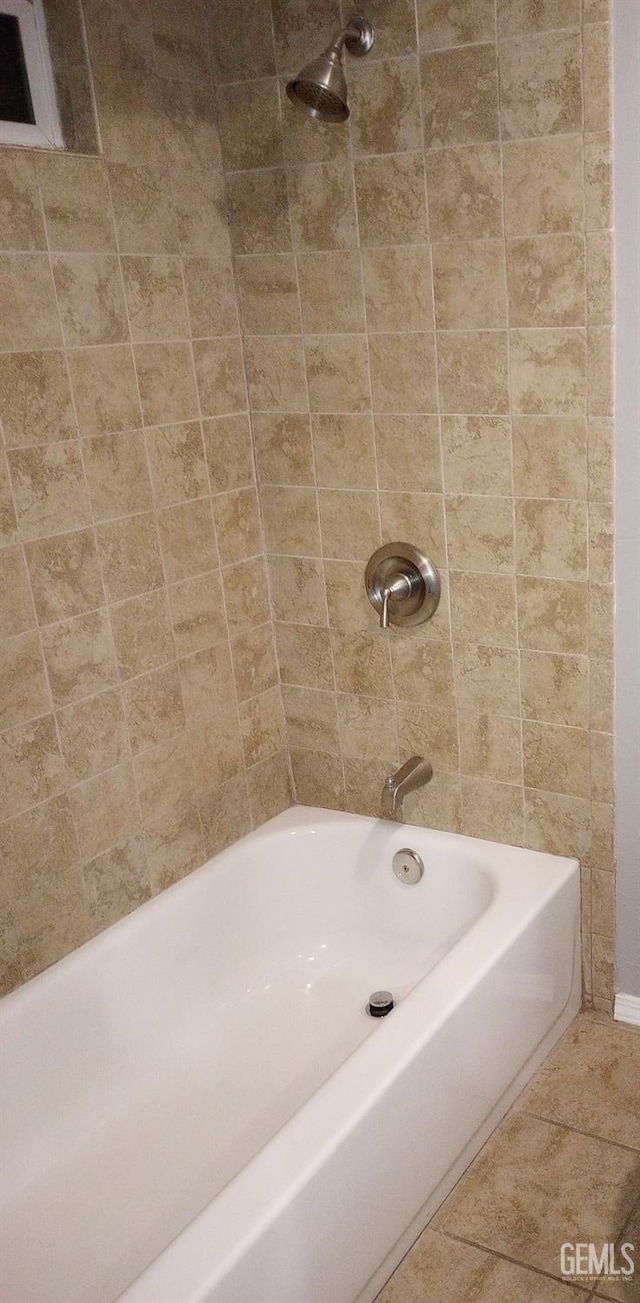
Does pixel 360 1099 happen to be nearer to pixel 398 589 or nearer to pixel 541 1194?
pixel 541 1194

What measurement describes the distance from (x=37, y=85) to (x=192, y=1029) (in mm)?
1946

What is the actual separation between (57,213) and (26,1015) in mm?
1498

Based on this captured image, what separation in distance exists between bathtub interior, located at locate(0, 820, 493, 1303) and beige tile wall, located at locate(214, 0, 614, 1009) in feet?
0.80

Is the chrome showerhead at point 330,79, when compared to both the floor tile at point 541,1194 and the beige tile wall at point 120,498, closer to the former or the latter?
the beige tile wall at point 120,498

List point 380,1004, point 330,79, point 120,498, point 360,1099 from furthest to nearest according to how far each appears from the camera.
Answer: point 380,1004
point 120,498
point 330,79
point 360,1099

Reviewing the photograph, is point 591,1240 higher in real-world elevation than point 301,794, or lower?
lower

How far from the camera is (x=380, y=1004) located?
240 centimetres

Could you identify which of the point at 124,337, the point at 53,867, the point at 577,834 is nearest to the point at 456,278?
the point at 124,337

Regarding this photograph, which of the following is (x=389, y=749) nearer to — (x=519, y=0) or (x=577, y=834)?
(x=577, y=834)

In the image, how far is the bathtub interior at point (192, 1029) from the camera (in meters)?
1.91

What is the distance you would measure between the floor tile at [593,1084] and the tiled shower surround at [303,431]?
0.13m

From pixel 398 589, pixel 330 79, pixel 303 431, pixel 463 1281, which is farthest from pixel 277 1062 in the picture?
pixel 330 79

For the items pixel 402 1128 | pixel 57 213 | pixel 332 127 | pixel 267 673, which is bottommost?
pixel 402 1128

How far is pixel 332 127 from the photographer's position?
85.2 inches
